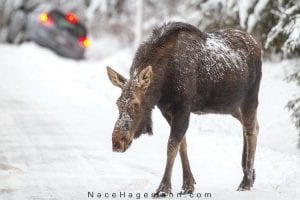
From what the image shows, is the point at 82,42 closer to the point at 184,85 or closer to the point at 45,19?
the point at 45,19

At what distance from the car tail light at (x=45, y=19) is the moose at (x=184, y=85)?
16.7 metres

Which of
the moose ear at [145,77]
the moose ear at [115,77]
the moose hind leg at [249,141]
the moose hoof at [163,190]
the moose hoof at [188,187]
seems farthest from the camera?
the moose hind leg at [249,141]

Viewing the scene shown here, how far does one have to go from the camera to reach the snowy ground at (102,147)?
28.4 ft

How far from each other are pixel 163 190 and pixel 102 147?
3655 millimetres

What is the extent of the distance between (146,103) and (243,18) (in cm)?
715

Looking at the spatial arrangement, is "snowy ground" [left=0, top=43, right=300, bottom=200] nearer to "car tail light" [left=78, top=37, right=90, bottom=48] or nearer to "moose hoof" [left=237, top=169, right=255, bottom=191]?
"moose hoof" [left=237, top=169, right=255, bottom=191]

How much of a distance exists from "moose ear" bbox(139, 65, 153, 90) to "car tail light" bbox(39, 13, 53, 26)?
1828 cm

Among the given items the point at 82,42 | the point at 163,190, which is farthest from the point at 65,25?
the point at 163,190

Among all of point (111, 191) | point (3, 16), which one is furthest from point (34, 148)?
point (3, 16)

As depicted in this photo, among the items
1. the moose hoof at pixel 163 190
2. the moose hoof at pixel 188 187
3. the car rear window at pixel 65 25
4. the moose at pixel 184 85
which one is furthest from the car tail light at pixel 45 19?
the moose hoof at pixel 163 190

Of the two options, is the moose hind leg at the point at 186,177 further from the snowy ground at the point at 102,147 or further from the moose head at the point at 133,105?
the moose head at the point at 133,105

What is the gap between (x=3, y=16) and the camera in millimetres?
31469

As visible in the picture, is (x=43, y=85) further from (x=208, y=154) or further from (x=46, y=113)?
(x=208, y=154)

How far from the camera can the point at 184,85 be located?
7887 millimetres
